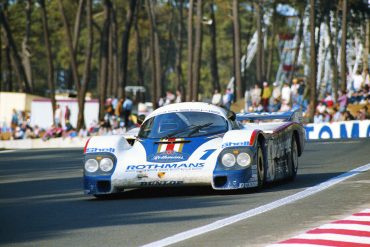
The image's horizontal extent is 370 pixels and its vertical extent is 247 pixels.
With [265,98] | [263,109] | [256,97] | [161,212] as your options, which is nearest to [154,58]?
[256,97]

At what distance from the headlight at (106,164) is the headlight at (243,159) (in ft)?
5.46

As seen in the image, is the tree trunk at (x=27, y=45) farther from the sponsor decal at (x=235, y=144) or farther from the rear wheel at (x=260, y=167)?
the sponsor decal at (x=235, y=144)

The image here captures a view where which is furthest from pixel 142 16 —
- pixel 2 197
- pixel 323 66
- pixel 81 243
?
pixel 81 243

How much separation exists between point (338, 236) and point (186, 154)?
5.20m

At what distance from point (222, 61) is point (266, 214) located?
139272 millimetres

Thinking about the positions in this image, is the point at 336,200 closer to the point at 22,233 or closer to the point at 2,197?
the point at 22,233

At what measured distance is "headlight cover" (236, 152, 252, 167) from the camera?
1464cm

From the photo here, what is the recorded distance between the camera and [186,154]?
48.4 feet

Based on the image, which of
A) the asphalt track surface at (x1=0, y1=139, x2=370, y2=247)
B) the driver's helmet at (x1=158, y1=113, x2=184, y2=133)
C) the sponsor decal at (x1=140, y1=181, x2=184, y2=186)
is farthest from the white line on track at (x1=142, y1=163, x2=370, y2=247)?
the driver's helmet at (x1=158, y1=113, x2=184, y2=133)

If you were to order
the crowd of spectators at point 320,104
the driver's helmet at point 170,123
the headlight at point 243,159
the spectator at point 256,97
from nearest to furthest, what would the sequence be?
1. the headlight at point 243,159
2. the driver's helmet at point 170,123
3. the crowd of spectators at point 320,104
4. the spectator at point 256,97

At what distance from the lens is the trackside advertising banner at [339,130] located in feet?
134

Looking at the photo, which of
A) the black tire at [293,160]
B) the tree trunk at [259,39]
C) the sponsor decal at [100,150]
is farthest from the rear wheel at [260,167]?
the tree trunk at [259,39]

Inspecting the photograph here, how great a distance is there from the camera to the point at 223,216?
11.9 m

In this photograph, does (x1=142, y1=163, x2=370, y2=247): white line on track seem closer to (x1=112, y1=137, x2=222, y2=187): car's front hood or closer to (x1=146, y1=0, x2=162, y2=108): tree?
(x1=112, y1=137, x2=222, y2=187): car's front hood
